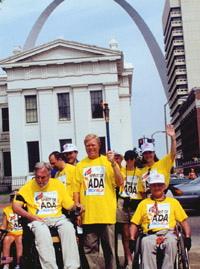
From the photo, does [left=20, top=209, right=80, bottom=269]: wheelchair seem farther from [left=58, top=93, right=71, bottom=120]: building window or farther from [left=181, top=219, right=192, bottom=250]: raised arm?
[left=58, top=93, right=71, bottom=120]: building window

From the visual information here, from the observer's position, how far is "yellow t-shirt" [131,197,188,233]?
6326 millimetres

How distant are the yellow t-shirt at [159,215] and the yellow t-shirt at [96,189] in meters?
0.45

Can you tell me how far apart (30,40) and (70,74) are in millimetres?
14800

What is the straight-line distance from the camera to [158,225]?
632 centimetres

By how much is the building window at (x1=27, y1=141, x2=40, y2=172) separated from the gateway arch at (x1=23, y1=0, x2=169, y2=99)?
→ 53.2ft

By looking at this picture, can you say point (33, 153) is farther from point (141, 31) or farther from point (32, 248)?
point (32, 248)

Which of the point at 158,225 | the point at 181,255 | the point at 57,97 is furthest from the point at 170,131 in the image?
the point at 57,97

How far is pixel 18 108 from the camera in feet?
137

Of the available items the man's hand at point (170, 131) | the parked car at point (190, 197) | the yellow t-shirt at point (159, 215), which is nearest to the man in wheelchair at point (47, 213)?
the yellow t-shirt at point (159, 215)

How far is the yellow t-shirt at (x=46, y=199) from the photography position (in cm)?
669

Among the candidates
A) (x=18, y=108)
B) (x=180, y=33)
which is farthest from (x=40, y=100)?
(x=180, y=33)

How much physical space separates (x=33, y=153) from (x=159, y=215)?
118 feet

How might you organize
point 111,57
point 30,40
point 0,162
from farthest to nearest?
point 30,40 < point 0,162 < point 111,57

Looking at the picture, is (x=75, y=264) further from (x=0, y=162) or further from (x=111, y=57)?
(x=0, y=162)
